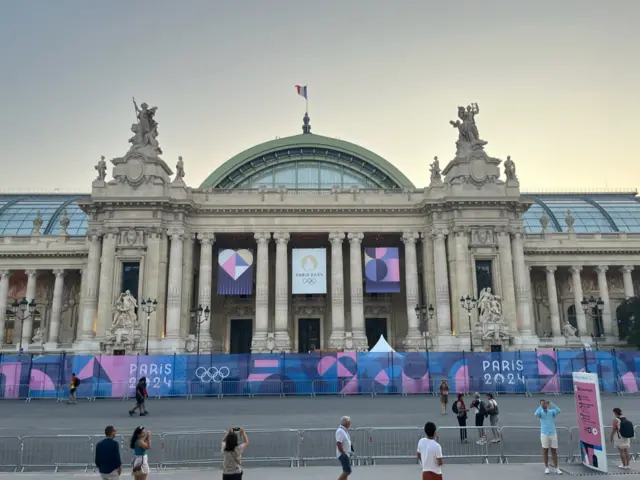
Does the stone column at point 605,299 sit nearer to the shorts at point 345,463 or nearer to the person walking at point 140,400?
the person walking at point 140,400

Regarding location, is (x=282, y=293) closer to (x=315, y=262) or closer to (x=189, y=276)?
(x=315, y=262)

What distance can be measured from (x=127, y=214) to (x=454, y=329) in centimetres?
3497

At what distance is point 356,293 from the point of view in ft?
182

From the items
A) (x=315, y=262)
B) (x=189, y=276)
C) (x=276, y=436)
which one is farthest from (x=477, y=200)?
(x=276, y=436)

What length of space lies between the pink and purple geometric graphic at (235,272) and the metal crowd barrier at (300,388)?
17734 mm

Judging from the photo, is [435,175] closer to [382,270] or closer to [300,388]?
[382,270]

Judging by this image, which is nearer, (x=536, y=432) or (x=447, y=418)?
(x=536, y=432)

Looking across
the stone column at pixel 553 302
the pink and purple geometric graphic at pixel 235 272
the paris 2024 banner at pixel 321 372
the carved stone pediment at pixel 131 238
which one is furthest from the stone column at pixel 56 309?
the stone column at pixel 553 302

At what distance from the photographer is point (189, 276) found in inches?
2167

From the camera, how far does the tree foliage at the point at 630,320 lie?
189 feet

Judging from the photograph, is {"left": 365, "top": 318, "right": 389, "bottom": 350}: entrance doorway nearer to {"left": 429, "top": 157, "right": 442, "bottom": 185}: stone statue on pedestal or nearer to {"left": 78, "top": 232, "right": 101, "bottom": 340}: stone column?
{"left": 429, "top": 157, "right": 442, "bottom": 185}: stone statue on pedestal

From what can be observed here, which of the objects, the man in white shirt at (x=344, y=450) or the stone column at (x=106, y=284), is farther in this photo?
the stone column at (x=106, y=284)

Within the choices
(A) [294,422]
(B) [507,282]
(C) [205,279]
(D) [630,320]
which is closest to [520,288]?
(B) [507,282]

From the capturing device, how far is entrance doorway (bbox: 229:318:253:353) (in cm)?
6097
